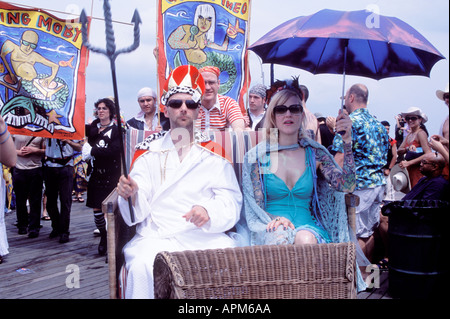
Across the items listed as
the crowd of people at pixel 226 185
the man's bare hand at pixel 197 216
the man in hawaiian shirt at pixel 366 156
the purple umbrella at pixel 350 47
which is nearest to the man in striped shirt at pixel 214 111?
the purple umbrella at pixel 350 47

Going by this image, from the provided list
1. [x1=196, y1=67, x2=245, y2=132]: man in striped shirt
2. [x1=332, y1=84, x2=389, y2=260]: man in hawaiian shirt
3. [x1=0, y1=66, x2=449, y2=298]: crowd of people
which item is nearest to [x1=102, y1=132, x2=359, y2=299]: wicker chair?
[x1=0, y1=66, x2=449, y2=298]: crowd of people

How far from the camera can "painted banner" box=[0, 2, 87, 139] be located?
496 cm

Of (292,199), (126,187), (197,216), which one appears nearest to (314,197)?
(292,199)

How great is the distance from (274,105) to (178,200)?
904mm

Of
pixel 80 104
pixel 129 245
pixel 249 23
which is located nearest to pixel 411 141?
pixel 249 23

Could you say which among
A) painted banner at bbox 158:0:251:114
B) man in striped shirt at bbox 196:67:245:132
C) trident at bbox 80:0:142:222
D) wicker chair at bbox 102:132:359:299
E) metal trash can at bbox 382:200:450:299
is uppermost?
painted banner at bbox 158:0:251:114

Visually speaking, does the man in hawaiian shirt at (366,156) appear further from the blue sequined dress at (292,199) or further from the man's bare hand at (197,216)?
the man's bare hand at (197,216)

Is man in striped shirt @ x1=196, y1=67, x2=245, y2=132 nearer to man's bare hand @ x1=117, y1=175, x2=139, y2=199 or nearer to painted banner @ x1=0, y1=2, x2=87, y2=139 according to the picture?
man's bare hand @ x1=117, y1=175, x2=139, y2=199

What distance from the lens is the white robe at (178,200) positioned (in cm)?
271

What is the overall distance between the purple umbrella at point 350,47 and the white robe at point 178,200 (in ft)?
3.23

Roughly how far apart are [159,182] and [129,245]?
44cm

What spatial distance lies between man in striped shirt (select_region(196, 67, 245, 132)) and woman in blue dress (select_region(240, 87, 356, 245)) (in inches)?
34.8

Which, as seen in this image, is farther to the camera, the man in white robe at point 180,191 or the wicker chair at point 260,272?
the man in white robe at point 180,191

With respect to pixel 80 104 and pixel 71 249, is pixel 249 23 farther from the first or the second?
pixel 71 249
